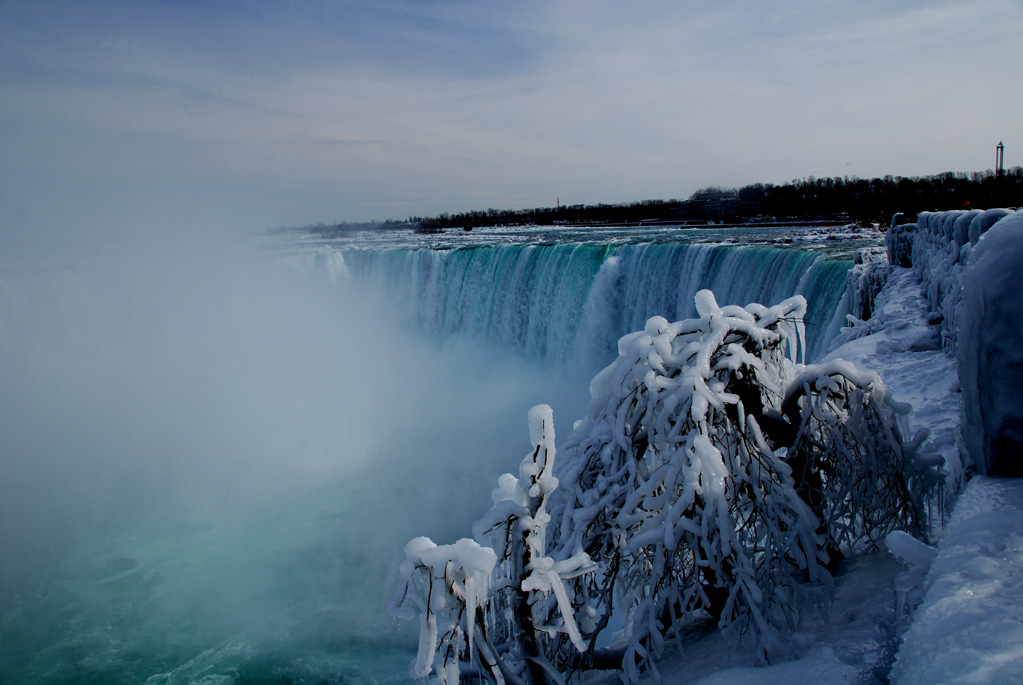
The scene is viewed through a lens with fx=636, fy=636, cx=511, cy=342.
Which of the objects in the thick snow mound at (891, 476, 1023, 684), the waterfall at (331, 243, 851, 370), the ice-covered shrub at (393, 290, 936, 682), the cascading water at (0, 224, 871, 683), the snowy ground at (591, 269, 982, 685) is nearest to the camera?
the thick snow mound at (891, 476, 1023, 684)

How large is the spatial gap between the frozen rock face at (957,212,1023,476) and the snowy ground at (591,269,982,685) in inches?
9.2

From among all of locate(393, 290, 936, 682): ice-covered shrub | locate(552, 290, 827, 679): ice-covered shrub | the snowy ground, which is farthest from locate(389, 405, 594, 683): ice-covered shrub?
the snowy ground

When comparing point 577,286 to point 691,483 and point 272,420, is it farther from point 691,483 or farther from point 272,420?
point 691,483

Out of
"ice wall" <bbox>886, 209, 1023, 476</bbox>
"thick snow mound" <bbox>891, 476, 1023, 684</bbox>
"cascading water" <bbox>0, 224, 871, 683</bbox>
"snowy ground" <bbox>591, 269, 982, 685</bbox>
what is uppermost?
"ice wall" <bbox>886, 209, 1023, 476</bbox>

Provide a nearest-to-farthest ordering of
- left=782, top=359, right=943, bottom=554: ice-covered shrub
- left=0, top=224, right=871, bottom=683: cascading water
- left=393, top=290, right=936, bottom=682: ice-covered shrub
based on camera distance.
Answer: left=393, top=290, right=936, bottom=682: ice-covered shrub → left=782, top=359, right=943, bottom=554: ice-covered shrub → left=0, top=224, right=871, bottom=683: cascading water

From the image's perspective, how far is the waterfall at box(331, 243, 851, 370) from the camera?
39.9ft

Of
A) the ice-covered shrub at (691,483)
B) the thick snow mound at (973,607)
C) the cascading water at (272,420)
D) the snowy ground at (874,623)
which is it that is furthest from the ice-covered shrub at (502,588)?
the cascading water at (272,420)

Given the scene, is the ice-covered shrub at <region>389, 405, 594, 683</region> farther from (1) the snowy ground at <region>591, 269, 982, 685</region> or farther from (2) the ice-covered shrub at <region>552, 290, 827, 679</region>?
(1) the snowy ground at <region>591, 269, 982, 685</region>

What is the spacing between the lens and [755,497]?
123 inches

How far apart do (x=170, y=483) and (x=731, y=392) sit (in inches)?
578

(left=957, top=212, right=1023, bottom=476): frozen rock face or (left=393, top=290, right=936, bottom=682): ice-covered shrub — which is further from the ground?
(left=957, top=212, right=1023, bottom=476): frozen rock face

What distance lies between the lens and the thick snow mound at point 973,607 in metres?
1.48

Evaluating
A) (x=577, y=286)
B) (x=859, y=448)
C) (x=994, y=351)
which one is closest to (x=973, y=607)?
(x=994, y=351)

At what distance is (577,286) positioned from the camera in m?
19.0
